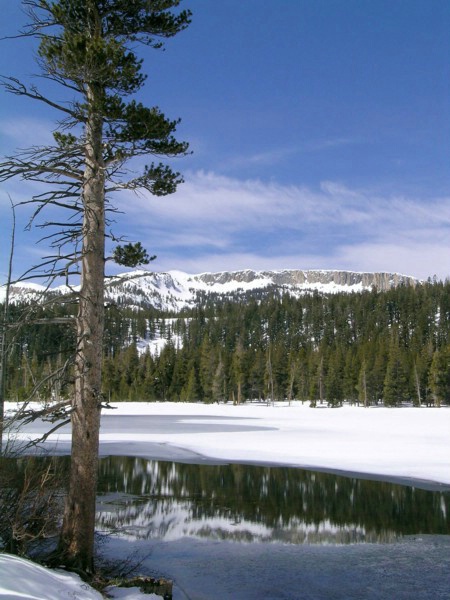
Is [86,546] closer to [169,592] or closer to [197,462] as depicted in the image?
[169,592]

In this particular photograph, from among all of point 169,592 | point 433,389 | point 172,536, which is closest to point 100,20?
point 169,592

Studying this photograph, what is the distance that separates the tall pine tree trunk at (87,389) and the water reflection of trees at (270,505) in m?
5.30

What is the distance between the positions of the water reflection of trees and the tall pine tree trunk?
17.4 feet

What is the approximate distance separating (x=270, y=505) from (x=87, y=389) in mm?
10401

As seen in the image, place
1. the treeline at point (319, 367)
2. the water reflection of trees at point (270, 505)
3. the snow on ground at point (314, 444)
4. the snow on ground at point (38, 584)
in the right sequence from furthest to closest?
the treeline at point (319, 367), the snow on ground at point (314, 444), the water reflection of trees at point (270, 505), the snow on ground at point (38, 584)

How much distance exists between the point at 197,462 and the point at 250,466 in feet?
8.46

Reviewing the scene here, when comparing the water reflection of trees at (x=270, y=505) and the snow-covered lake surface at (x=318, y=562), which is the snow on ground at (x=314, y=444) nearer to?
the snow-covered lake surface at (x=318, y=562)

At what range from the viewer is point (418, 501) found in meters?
17.6

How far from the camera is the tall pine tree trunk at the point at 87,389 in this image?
8.78 meters

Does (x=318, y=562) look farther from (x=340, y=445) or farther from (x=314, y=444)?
(x=314, y=444)

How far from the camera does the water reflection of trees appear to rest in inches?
559

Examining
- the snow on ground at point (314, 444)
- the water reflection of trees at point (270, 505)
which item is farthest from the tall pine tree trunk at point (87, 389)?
the snow on ground at point (314, 444)

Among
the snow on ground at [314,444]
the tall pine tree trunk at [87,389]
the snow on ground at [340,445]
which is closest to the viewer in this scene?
the tall pine tree trunk at [87,389]

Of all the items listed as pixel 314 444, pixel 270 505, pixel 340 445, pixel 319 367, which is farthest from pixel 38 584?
pixel 319 367
